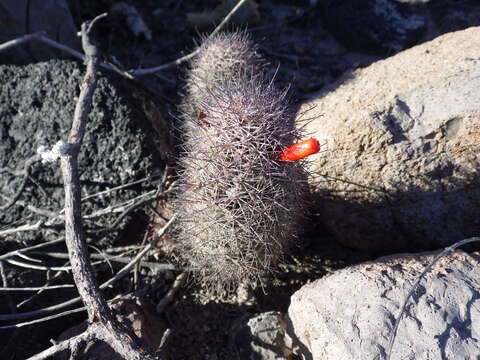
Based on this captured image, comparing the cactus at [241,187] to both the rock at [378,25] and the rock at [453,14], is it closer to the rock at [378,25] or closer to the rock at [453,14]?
the rock at [378,25]

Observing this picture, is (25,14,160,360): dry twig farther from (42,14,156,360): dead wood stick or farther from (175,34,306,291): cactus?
(175,34,306,291): cactus

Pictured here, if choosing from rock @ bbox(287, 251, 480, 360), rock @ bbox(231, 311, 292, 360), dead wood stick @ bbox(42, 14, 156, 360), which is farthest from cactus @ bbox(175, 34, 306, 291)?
dead wood stick @ bbox(42, 14, 156, 360)

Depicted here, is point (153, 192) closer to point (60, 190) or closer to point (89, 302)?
point (60, 190)

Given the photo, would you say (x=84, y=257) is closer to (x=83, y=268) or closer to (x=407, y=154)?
(x=83, y=268)

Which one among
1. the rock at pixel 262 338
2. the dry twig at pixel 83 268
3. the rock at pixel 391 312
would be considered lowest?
the rock at pixel 262 338

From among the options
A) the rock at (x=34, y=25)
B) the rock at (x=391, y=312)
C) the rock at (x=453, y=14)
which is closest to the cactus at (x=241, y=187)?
the rock at (x=391, y=312)

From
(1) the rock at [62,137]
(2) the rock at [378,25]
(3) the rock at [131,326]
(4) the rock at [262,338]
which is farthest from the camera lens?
(2) the rock at [378,25]

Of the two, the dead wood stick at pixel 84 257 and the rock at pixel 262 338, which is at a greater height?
the dead wood stick at pixel 84 257

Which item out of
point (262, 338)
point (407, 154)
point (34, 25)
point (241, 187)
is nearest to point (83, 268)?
point (241, 187)
